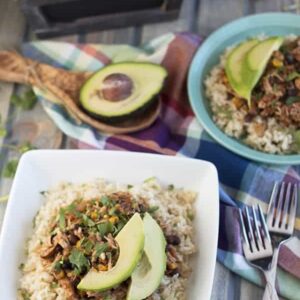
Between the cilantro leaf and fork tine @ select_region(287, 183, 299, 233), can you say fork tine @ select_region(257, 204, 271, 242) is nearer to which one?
fork tine @ select_region(287, 183, 299, 233)

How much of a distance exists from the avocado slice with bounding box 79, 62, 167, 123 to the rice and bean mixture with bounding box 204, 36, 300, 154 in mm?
283

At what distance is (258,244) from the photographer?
169 cm

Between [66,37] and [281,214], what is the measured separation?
1.29 m

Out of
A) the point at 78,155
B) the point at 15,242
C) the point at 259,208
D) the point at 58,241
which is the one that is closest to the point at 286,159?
the point at 259,208

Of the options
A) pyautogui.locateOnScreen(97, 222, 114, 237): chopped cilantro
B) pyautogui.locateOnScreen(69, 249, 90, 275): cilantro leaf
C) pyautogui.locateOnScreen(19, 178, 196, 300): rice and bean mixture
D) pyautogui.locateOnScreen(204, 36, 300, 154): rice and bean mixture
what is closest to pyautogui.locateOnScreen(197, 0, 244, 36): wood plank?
pyautogui.locateOnScreen(204, 36, 300, 154): rice and bean mixture

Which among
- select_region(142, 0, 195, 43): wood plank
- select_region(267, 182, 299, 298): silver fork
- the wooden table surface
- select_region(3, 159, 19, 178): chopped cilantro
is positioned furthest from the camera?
select_region(142, 0, 195, 43): wood plank

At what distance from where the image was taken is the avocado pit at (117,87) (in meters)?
1.93

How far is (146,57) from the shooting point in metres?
2.19

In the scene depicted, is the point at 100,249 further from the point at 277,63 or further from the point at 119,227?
the point at 277,63

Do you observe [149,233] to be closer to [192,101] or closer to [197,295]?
[197,295]

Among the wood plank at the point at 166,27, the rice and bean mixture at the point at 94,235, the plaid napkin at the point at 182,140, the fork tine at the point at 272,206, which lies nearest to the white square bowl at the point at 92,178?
the rice and bean mixture at the point at 94,235

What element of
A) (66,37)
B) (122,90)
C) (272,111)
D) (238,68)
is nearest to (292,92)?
(272,111)

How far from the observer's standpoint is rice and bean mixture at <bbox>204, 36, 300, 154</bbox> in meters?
1.88

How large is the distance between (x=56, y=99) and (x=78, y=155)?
423 mm
